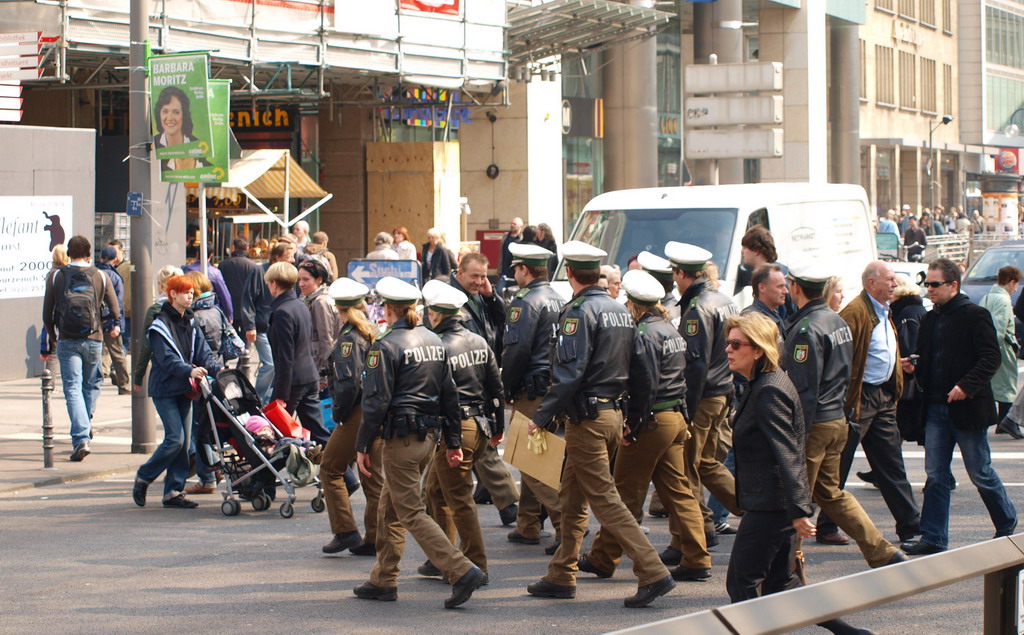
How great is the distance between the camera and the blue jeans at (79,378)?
39.9 ft

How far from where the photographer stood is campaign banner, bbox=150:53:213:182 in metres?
13.1

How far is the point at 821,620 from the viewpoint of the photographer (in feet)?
9.32

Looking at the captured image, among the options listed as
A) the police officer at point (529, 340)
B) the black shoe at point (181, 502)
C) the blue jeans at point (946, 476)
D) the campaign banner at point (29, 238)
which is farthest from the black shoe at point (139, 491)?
the campaign banner at point (29, 238)

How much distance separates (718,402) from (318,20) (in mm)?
15971

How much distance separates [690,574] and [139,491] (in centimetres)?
442

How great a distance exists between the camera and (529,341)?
343 inches

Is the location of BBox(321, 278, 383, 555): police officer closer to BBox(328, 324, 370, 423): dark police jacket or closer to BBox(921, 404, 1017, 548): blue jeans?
BBox(328, 324, 370, 423): dark police jacket

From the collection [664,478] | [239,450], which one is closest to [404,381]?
[664,478]

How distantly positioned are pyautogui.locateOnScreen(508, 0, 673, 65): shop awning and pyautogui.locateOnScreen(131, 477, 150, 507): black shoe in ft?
53.9

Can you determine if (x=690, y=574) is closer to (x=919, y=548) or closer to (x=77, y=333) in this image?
(x=919, y=548)

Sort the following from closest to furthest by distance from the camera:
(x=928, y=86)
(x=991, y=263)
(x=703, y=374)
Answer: (x=703, y=374) → (x=991, y=263) → (x=928, y=86)

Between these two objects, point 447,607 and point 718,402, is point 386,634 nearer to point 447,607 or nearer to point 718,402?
point 447,607

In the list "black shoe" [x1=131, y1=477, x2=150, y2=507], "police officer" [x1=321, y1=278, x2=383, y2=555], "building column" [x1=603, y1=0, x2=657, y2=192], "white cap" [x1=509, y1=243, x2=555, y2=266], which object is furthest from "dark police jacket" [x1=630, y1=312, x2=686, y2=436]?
"building column" [x1=603, y1=0, x2=657, y2=192]

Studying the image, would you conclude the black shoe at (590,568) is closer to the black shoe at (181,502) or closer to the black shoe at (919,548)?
the black shoe at (919,548)
